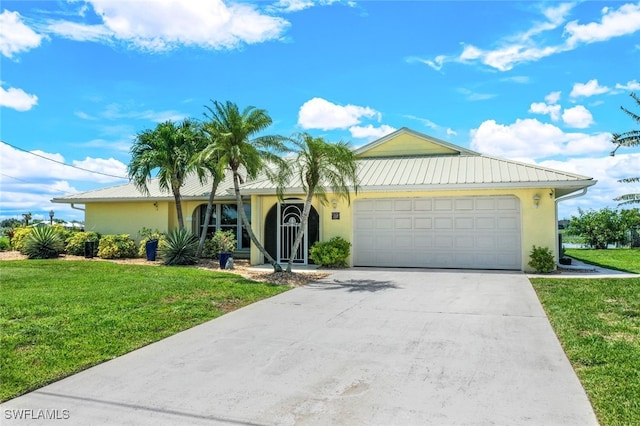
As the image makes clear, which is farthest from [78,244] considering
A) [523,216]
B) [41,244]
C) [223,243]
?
[523,216]

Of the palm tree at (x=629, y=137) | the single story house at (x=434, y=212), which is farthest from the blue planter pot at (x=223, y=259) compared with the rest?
the palm tree at (x=629, y=137)

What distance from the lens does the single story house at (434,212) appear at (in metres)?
13.5

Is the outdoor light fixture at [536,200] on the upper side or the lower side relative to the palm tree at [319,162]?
lower

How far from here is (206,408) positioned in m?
3.90

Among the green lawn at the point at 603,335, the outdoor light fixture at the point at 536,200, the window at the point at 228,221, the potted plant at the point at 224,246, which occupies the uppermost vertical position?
the outdoor light fixture at the point at 536,200

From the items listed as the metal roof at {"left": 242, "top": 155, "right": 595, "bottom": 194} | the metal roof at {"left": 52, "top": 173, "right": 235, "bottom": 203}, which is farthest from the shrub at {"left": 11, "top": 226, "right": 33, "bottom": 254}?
the metal roof at {"left": 242, "top": 155, "right": 595, "bottom": 194}

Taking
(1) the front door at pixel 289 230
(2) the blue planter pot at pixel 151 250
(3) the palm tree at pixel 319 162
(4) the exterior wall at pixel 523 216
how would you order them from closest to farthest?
1. (3) the palm tree at pixel 319 162
2. (4) the exterior wall at pixel 523 216
3. (1) the front door at pixel 289 230
4. (2) the blue planter pot at pixel 151 250

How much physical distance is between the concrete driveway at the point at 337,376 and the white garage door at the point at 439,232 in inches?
251

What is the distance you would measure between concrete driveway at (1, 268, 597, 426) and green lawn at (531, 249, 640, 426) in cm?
17

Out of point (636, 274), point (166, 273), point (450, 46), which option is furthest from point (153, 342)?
point (636, 274)

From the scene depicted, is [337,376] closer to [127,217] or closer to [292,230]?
[292,230]

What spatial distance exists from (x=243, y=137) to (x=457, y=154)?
9.58 metres

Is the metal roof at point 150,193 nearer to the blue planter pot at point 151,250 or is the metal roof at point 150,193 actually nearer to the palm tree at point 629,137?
the blue planter pot at point 151,250

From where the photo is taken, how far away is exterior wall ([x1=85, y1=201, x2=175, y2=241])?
65.6ft
